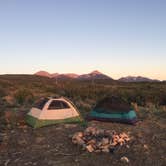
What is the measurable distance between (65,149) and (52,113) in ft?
11.3

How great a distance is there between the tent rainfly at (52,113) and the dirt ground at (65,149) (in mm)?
334

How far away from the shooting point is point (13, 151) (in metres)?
7.99

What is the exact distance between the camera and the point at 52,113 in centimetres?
1141

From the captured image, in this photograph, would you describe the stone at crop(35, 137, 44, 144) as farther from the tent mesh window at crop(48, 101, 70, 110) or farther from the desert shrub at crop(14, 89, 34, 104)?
the desert shrub at crop(14, 89, 34, 104)

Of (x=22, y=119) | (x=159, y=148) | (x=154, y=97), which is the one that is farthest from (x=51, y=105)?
(x=154, y=97)

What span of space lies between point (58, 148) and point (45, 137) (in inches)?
55.9

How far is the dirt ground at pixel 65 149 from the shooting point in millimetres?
7105

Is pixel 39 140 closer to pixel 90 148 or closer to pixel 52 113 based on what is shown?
pixel 90 148

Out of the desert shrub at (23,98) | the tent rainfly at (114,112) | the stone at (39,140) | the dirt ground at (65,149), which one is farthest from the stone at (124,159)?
the desert shrub at (23,98)

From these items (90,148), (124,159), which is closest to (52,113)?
(90,148)

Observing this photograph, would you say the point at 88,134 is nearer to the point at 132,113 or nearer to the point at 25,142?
the point at 25,142

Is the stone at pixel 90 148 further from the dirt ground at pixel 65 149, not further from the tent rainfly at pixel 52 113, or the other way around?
the tent rainfly at pixel 52 113

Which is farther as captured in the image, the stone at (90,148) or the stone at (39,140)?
the stone at (39,140)

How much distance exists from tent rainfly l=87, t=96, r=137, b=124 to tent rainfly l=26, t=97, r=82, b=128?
43.7 inches
